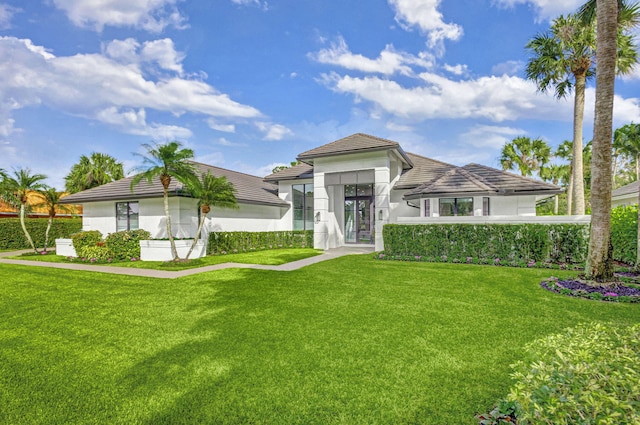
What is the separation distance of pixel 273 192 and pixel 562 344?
21.6 m

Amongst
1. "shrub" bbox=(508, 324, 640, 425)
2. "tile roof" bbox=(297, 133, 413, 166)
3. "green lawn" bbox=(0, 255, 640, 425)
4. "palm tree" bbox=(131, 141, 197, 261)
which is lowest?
"green lawn" bbox=(0, 255, 640, 425)

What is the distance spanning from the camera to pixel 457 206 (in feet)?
49.8

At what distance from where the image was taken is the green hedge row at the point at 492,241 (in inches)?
409

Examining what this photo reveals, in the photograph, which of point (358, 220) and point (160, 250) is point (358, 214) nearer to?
point (358, 220)

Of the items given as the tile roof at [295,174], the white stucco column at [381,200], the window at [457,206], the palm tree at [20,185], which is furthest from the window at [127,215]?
the window at [457,206]

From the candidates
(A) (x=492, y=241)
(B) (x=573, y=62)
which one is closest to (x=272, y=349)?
(A) (x=492, y=241)

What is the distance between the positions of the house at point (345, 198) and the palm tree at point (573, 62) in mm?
3700

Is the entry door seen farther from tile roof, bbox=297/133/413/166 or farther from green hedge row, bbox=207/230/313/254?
tile roof, bbox=297/133/413/166

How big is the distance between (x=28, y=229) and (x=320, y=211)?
21331 mm

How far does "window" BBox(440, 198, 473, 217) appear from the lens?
15.1m

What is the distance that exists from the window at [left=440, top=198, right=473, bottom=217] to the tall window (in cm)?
906

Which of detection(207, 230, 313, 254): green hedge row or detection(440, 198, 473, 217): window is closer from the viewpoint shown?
detection(440, 198, 473, 217): window

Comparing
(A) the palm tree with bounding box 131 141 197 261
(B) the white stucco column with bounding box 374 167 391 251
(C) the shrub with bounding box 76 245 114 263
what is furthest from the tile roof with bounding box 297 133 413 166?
(C) the shrub with bounding box 76 245 114 263

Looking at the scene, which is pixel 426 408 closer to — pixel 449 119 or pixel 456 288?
pixel 456 288
